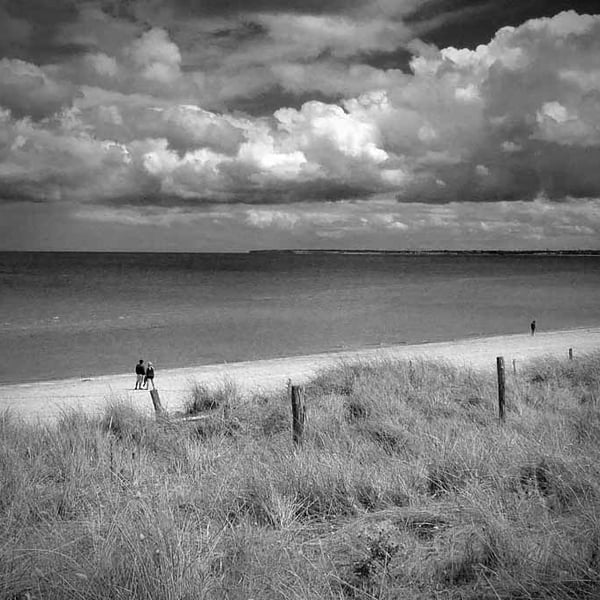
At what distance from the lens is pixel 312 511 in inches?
221

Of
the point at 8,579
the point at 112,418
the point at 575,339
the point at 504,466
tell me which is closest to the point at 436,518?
the point at 504,466

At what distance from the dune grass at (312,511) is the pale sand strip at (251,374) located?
254 inches

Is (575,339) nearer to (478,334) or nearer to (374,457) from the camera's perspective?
(478,334)

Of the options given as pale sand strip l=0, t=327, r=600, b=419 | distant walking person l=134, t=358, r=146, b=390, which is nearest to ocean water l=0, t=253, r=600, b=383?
pale sand strip l=0, t=327, r=600, b=419

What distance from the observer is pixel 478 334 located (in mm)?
38750

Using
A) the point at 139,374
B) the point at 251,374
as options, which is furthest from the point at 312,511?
the point at 251,374

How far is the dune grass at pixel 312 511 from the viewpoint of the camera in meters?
3.90

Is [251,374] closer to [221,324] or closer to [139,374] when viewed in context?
[139,374]

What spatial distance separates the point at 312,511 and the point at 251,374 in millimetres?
17710

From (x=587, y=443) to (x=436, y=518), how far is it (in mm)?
2965

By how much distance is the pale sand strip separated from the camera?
698 inches

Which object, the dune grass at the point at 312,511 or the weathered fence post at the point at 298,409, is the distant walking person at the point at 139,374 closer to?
the dune grass at the point at 312,511

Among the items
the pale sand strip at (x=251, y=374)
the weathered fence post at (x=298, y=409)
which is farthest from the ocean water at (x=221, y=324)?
the weathered fence post at (x=298, y=409)

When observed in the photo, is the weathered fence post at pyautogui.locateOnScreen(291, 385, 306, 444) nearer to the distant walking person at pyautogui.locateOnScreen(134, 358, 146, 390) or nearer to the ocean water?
the distant walking person at pyautogui.locateOnScreen(134, 358, 146, 390)
